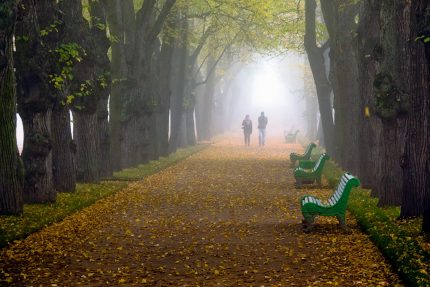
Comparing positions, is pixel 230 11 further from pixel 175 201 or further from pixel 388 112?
pixel 388 112

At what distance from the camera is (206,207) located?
16.9 m

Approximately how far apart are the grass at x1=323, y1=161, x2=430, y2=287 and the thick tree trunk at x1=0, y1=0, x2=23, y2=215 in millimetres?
6271

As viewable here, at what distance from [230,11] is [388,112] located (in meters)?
24.2

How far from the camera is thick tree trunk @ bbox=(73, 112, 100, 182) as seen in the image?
21500 millimetres

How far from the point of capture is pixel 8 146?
1412cm

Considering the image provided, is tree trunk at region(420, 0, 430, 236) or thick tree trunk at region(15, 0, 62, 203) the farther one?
thick tree trunk at region(15, 0, 62, 203)

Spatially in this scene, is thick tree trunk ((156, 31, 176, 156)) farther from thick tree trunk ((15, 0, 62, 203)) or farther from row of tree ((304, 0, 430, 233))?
thick tree trunk ((15, 0, 62, 203))

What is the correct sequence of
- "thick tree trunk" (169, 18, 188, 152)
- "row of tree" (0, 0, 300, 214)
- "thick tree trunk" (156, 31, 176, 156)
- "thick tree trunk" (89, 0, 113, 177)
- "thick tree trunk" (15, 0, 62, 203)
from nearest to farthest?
"row of tree" (0, 0, 300, 214) < "thick tree trunk" (15, 0, 62, 203) < "thick tree trunk" (89, 0, 113, 177) < "thick tree trunk" (156, 31, 176, 156) < "thick tree trunk" (169, 18, 188, 152)

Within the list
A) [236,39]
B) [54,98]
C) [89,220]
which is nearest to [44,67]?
[54,98]

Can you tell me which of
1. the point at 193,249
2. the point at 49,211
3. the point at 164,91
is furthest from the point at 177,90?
the point at 193,249

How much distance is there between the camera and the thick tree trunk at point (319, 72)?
32500 millimetres

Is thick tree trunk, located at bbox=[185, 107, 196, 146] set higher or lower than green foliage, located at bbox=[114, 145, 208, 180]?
higher

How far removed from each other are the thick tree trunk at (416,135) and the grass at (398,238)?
377 mm

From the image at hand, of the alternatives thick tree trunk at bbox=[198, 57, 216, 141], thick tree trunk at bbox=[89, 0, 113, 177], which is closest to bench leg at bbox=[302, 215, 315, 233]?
thick tree trunk at bbox=[89, 0, 113, 177]
